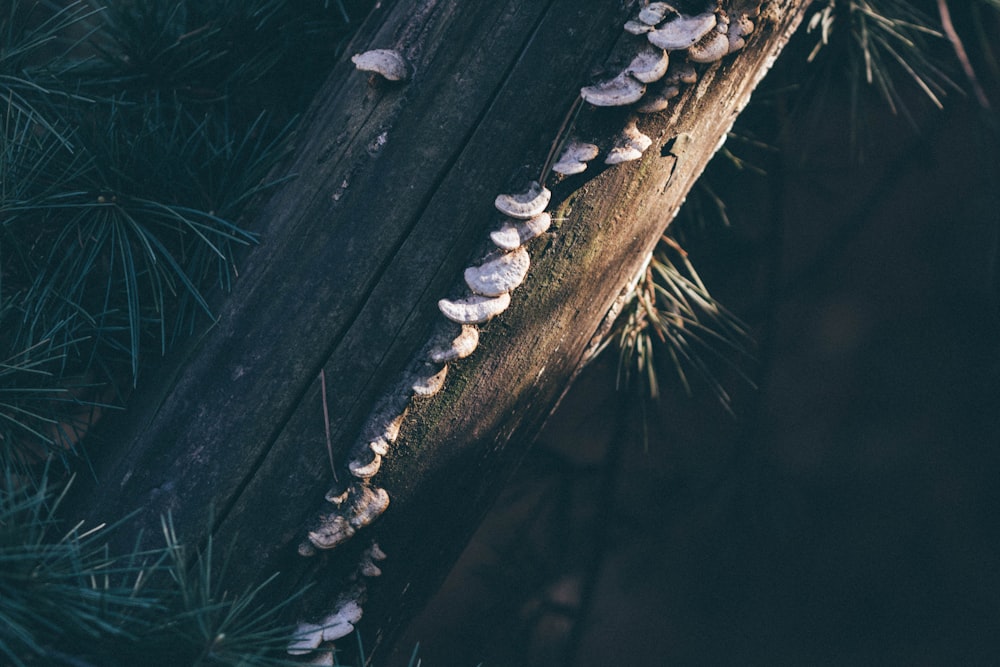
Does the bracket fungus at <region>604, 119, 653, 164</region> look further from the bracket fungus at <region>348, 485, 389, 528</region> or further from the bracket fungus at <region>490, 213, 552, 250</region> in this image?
the bracket fungus at <region>348, 485, 389, 528</region>

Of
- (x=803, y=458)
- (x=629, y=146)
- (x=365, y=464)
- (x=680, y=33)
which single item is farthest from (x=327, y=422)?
(x=803, y=458)

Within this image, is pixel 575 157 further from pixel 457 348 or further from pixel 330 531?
pixel 330 531

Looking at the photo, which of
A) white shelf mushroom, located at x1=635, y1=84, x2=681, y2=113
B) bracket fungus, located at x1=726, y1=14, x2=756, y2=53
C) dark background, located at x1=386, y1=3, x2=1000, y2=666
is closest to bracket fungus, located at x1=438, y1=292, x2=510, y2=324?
white shelf mushroom, located at x1=635, y1=84, x2=681, y2=113

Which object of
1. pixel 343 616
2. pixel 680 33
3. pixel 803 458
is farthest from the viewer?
pixel 803 458

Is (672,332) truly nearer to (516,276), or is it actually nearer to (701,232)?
(701,232)

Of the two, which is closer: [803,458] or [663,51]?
[663,51]

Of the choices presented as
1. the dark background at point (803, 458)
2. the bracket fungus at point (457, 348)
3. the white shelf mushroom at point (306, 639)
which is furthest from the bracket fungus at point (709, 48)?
the white shelf mushroom at point (306, 639)
